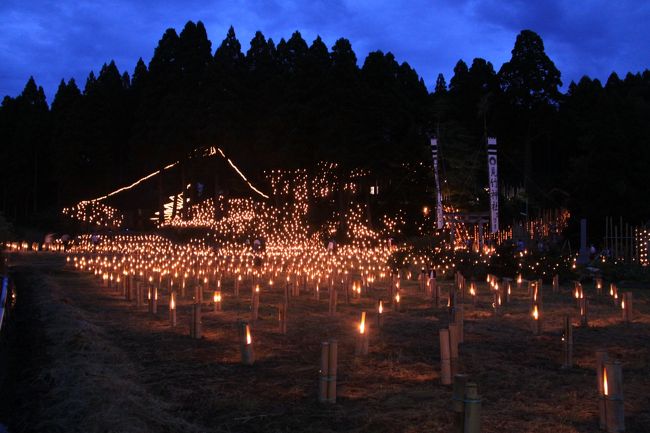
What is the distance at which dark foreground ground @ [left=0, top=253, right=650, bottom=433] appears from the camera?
18.0 feet

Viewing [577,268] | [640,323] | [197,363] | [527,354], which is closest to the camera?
[197,363]

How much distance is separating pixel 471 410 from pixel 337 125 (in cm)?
3418

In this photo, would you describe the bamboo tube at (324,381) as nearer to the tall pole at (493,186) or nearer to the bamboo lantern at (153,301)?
the bamboo lantern at (153,301)

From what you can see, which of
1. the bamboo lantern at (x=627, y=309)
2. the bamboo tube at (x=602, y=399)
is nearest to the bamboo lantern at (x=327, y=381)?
the bamboo tube at (x=602, y=399)

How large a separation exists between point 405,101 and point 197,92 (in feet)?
45.3

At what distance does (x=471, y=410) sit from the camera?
14.9ft

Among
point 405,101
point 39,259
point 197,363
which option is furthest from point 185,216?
point 197,363

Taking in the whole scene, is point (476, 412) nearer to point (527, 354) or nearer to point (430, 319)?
point (527, 354)

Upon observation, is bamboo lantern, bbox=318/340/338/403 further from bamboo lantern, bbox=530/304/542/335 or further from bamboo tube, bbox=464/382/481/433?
bamboo lantern, bbox=530/304/542/335

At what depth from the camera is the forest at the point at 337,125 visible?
110 ft

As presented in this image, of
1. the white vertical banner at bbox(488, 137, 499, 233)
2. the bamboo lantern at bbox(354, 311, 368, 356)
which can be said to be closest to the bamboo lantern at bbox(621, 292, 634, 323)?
the bamboo lantern at bbox(354, 311, 368, 356)

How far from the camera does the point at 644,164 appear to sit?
3044 centimetres

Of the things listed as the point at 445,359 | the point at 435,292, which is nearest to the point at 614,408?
the point at 445,359

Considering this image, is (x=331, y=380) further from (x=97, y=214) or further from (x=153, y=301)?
(x=97, y=214)
